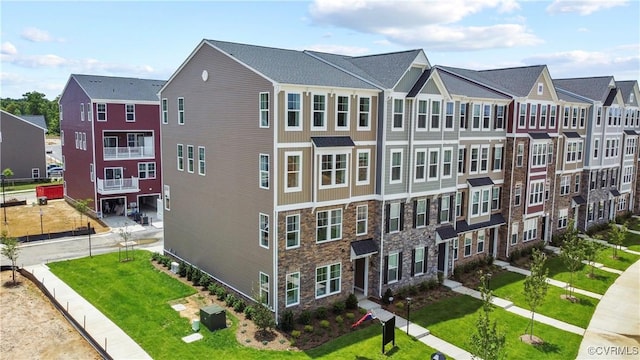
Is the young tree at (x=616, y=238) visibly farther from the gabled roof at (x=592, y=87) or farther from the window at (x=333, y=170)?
the window at (x=333, y=170)

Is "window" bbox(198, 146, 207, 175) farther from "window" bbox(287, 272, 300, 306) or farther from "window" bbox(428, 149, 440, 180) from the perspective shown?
"window" bbox(428, 149, 440, 180)

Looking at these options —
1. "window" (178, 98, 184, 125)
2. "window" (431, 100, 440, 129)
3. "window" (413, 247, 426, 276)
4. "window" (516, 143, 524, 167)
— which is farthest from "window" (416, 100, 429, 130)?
"window" (178, 98, 184, 125)

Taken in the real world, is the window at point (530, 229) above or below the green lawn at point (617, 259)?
above

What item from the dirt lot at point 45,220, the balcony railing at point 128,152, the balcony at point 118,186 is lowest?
the dirt lot at point 45,220

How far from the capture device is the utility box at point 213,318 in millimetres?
21391

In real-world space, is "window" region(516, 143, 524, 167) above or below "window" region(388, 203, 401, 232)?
above

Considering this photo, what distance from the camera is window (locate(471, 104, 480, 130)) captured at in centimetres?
3093

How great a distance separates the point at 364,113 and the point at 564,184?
26.2 metres

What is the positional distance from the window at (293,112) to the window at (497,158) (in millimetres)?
18161

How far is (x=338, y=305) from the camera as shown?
Answer: 24.1 metres

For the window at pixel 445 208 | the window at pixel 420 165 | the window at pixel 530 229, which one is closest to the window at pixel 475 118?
the window at pixel 445 208

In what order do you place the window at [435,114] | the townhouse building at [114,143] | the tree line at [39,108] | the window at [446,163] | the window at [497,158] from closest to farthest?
1. the window at [435,114]
2. the window at [446,163]
3. the window at [497,158]
4. the townhouse building at [114,143]
5. the tree line at [39,108]

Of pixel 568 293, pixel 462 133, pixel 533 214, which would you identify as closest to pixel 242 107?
pixel 462 133

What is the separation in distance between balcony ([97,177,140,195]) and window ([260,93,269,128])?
2678cm
